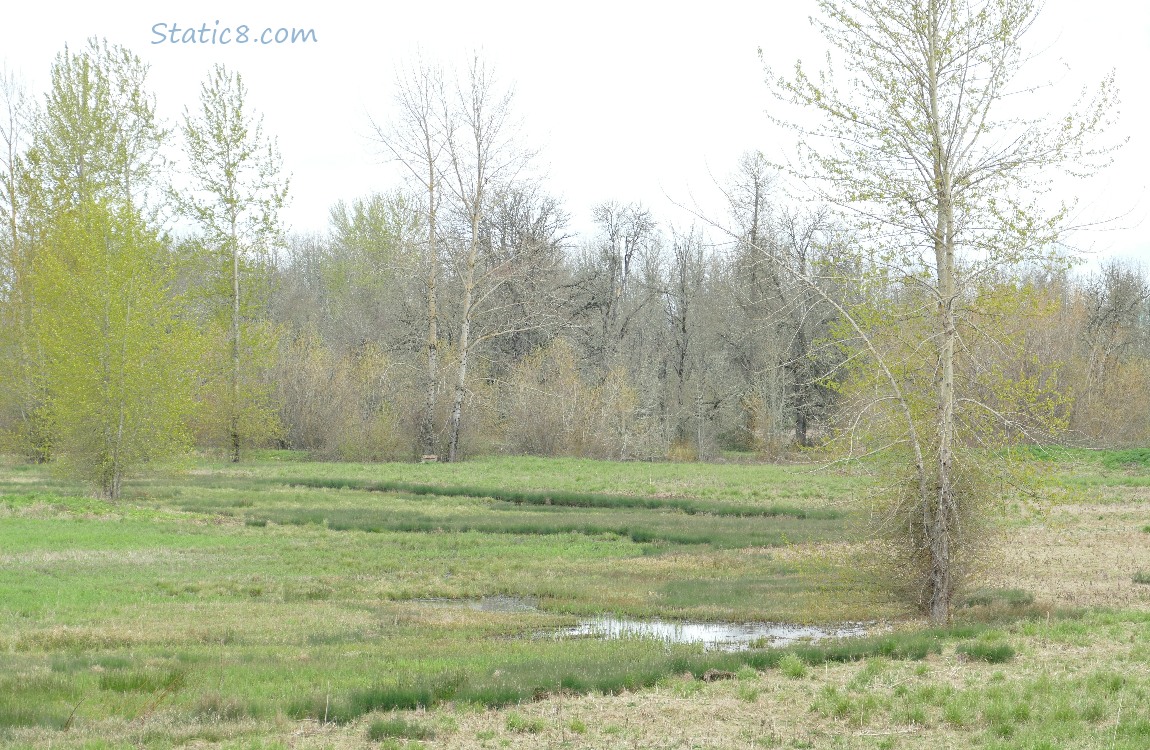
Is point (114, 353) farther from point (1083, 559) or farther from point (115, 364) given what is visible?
point (1083, 559)

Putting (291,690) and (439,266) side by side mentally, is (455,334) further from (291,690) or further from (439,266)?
(291,690)

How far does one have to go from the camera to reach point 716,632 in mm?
13789

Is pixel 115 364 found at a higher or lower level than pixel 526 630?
higher

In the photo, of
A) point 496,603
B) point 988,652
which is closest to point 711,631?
point 496,603

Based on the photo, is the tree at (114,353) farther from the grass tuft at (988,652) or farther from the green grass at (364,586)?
the grass tuft at (988,652)

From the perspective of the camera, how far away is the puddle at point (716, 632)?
1299 cm

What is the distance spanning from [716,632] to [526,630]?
2.65 m

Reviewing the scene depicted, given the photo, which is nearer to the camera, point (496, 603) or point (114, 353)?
point (496, 603)

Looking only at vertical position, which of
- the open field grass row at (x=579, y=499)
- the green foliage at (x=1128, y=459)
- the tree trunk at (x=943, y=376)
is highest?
the tree trunk at (x=943, y=376)

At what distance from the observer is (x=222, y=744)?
7852mm

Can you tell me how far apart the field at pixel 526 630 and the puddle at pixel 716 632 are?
37 centimetres

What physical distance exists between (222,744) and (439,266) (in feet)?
118

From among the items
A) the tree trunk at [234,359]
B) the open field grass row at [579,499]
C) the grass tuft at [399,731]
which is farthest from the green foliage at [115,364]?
the grass tuft at [399,731]

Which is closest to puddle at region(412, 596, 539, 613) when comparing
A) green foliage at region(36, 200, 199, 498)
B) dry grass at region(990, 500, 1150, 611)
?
dry grass at region(990, 500, 1150, 611)
